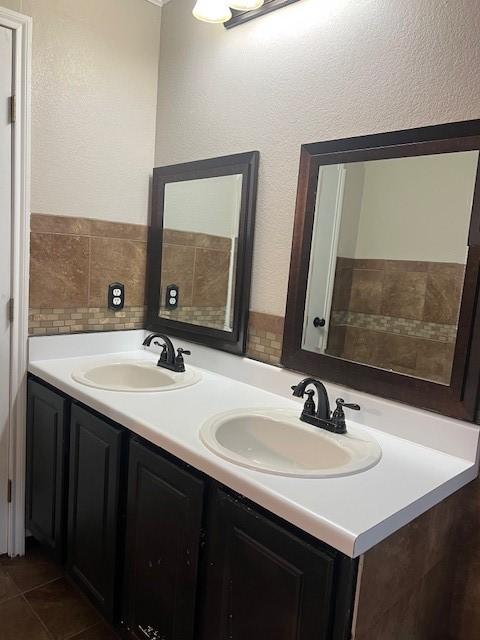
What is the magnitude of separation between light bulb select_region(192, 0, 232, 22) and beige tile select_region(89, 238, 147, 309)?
3.14 feet

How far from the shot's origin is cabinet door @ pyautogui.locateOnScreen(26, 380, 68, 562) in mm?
1786

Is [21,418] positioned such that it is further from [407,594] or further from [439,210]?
[439,210]

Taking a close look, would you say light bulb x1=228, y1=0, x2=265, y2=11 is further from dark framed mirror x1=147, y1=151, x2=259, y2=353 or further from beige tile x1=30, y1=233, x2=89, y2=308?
beige tile x1=30, y1=233, x2=89, y2=308

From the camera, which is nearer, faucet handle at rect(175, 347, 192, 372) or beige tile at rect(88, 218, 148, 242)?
faucet handle at rect(175, 347, 192, 372)

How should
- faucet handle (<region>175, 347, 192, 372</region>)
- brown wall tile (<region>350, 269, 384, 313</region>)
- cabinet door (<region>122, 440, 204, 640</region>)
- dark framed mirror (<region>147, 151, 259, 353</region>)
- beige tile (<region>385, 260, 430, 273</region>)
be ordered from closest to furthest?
cabinet door (<region>122, 440, 204, 640</region>), beige tile (<region>385, 260, 430, 273</region>), brown wall tile (<region>350, 269, 384, 313</region>), dark framed mirror (<region>147, 151, 259, 353</region>), faucet handle (<region>175, 347, 192, 372</region>)

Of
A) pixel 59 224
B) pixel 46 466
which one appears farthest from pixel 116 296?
pixel 46 466

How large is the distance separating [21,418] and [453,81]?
194 centimetres

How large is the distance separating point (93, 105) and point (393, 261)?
4.69 feet

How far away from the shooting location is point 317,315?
161 centimetres

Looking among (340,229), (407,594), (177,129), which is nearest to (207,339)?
(340,229)

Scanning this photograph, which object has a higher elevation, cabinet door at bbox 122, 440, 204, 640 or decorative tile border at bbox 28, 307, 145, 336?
decorative tile border at bbox 28, 307, 145, 336

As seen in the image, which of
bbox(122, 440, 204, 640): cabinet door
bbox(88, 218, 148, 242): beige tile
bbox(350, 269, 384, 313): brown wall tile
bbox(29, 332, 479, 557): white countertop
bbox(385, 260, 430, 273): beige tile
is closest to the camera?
bbox(29, 332, 479, 557): white countertop

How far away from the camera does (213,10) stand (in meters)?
1.66

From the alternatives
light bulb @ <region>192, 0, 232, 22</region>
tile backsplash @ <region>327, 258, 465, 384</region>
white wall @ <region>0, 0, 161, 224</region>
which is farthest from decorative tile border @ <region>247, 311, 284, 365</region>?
light bulb @ <region>192, 0, 232, 22</region>
